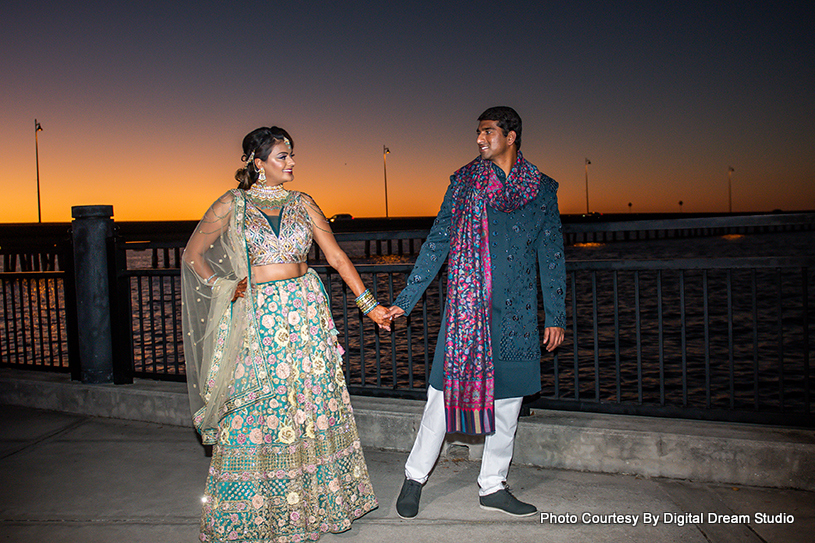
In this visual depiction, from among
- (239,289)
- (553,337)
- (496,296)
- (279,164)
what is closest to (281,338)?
(239,289)

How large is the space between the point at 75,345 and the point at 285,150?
3420 millimetres

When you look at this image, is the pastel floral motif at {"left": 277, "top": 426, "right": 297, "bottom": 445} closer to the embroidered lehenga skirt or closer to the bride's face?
the embroidered lehenga skirt

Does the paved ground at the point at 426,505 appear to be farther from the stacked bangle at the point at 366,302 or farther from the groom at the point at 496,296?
the stacked bangle at the point at 366,302

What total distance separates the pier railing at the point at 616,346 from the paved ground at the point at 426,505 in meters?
0.63

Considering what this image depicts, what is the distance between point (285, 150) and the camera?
3102 mm

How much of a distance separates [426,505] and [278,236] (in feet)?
5.31

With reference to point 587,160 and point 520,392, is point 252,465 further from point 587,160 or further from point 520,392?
point 587,160

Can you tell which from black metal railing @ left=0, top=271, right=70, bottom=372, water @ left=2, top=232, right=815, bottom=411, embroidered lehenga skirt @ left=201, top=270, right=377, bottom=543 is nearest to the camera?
embroidered lehenga skirt @ left=201, top=270, right=377, bottom=543

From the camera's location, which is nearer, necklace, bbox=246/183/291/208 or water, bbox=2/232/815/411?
necklace, bbox=246/183/291/208

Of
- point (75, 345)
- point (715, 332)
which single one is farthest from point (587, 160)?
point (75, 345)

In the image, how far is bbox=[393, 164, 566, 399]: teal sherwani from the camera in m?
3.17

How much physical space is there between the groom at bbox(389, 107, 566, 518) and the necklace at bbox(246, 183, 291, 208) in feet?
2.56

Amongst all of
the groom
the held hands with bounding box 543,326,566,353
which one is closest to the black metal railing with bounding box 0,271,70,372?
the groom

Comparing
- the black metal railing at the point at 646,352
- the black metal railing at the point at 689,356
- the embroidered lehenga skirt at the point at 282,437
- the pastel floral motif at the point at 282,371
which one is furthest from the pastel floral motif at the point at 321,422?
the black metal railing at the point at 689,356
